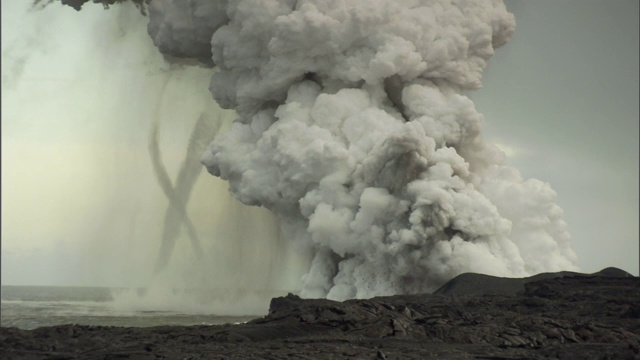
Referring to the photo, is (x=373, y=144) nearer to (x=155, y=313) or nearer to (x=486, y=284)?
(x=486, y=284)

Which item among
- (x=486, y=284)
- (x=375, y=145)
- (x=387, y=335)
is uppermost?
(x=375, y=145)

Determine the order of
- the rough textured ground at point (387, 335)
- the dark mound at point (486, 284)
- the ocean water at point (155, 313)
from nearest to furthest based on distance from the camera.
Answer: the rough textured ground at point (387, 335) → the dark mound at point (486, 284) → the ocean water at point (155, 313)

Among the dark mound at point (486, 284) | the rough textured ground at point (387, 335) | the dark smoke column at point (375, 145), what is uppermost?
the dark smoke column at point (375, 145)

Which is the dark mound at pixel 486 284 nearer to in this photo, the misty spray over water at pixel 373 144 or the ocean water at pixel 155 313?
the misty spray over water at pixel 373 144

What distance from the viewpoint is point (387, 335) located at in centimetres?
2380

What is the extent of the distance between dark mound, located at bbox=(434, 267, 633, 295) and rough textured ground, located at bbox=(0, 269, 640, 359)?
431cm

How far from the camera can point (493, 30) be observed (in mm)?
44906

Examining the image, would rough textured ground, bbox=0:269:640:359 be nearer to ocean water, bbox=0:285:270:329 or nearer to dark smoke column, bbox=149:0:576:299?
dark smoke column, bbox=149:0:576:299

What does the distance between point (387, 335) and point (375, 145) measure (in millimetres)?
16413

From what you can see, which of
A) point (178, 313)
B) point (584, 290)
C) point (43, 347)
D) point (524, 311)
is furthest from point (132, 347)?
point (178, 313)

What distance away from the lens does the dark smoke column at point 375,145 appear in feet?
127

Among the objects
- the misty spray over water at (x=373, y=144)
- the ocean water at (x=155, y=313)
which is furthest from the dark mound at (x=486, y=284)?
the ocean water at (x=155, y=313)

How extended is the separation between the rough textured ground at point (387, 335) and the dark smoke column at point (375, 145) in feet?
29.0

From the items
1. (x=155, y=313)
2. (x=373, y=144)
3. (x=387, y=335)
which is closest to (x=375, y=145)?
(x=373, y=144)
